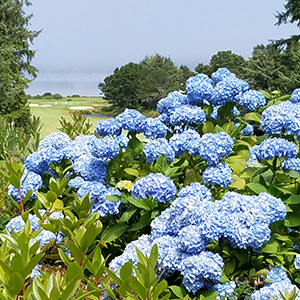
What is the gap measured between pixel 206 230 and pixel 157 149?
0.82 meters

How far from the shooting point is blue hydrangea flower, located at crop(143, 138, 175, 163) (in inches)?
91.9

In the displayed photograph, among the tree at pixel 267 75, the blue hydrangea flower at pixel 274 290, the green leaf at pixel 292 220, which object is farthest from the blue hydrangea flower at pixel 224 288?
the tree at pixel 267 75

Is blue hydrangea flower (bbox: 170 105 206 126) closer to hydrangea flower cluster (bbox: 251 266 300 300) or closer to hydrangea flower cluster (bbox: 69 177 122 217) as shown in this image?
hydrangea flower cluster (bbox: 69 177 122 217)

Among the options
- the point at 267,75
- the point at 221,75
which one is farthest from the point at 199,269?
the point at 267,75

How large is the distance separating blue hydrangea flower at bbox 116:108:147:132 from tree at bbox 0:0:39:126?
15.2m

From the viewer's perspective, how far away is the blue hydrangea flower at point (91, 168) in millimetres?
2449

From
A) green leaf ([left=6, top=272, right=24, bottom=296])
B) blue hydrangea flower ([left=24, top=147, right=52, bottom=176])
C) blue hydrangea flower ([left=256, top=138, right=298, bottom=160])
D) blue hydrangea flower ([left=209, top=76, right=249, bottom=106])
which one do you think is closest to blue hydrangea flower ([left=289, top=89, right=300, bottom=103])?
blue hydrangea flower ([left=209, top=76, right=249, bottom=106])

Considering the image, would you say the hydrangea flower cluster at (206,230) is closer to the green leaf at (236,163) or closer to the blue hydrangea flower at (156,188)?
the blue hydrangea flower at (156,188)

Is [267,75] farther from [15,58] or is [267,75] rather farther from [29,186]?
[29,186]

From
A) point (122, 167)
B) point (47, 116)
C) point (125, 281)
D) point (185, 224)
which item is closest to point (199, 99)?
point (122, 167)

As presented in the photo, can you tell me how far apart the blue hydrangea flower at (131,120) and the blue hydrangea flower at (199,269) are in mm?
1117

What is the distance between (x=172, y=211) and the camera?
1.83m

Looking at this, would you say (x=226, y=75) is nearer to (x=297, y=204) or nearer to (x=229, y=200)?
(x=297, y=204)

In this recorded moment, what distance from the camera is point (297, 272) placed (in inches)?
77.4
